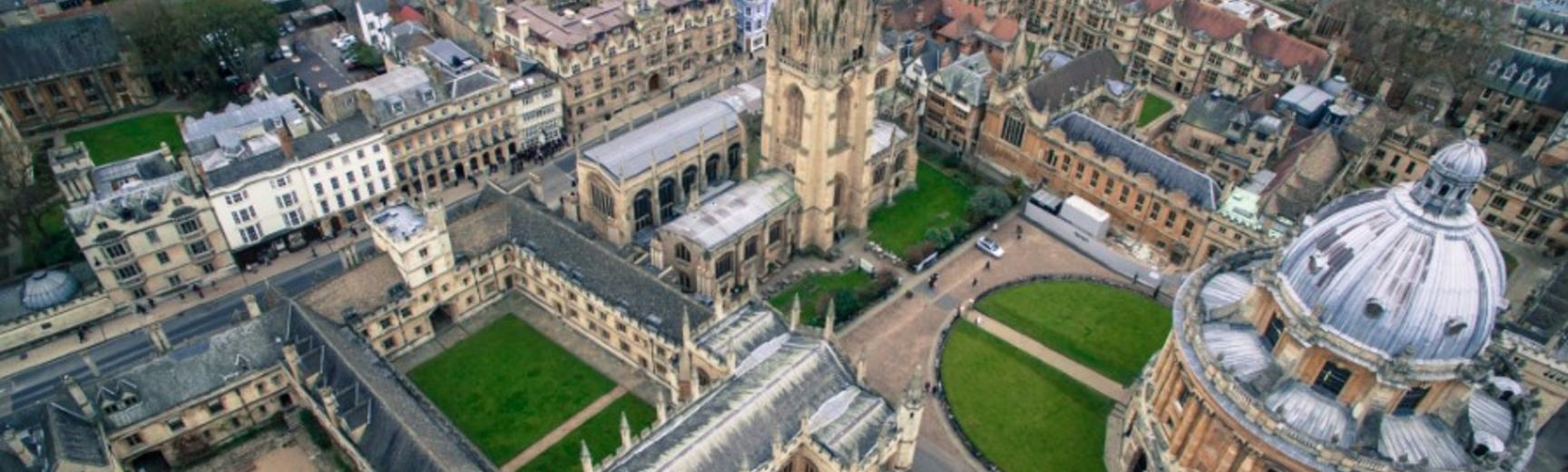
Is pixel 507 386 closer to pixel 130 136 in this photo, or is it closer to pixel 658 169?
pixel 658 169

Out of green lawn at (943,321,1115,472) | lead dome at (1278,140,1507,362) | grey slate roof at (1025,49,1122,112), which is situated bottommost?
green lawn at (943,321,1115,472)

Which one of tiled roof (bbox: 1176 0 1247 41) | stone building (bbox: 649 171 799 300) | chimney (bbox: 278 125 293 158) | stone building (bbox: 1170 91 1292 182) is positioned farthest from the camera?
tiled roof (bbox: 1176 0 1247 41)

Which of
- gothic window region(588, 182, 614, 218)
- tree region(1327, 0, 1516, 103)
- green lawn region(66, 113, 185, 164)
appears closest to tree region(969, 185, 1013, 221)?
gothic window region(588, 182, 614, 218)

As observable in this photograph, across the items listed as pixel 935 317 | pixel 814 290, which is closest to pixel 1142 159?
pixel 935 317

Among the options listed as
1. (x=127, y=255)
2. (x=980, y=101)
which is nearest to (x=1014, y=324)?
(x=980, y=101)

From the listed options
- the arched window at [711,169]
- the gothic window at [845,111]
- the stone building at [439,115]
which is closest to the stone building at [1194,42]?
the gothic window at [845,111]

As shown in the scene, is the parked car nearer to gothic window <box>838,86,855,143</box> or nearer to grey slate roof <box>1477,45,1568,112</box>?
gothic window <box>838,86,855,143</box>

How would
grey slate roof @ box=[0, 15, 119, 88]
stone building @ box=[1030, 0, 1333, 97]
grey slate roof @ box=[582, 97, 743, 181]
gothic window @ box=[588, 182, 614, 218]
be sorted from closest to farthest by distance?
grey slate roof @ box=[582, 97, 743, 181], gothic window @ box=[588, 182, 614, 218], grey slate roof @ box=[0, 15, 119, 88], stone building @ box=[1030, 0, 1333, 97]

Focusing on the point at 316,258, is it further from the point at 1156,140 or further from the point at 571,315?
the point at 1156,140

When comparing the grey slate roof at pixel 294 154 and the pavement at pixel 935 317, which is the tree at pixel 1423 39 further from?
the grey slate roof at pixel 294 154
